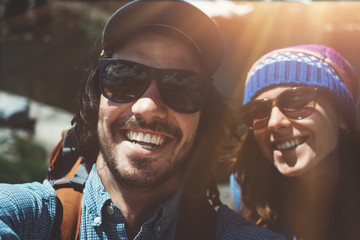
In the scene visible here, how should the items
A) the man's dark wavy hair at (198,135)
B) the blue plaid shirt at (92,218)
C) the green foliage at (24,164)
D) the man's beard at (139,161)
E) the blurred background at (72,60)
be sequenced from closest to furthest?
the blue plaid shirt at (92,218)
the man's beard at (139,161)
the man's dark wavy hair at (198,135)
the green foliage at (24,164)
the blurred background at (72,60)

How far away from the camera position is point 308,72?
233 centimetres

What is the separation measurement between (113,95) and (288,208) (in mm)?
1701

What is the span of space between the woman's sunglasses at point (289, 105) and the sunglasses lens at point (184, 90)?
58 centimetres

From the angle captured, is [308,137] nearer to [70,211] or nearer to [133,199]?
[133,199]

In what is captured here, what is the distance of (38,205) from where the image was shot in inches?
63.1

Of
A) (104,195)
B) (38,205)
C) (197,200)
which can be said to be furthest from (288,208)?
(38,205)

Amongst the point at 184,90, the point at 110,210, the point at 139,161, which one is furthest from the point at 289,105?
the point at 110,210

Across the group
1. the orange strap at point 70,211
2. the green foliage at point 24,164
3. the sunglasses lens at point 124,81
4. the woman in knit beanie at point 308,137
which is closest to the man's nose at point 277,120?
the woman in knit beanie at point 308,137

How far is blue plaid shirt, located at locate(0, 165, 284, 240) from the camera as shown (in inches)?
60.6

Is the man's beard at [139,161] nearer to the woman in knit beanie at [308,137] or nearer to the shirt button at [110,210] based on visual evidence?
the shirt button at [110,210]

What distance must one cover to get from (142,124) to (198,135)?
2.24 feet

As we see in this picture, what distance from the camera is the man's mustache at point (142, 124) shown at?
1.86m

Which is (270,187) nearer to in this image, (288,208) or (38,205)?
(288,208)

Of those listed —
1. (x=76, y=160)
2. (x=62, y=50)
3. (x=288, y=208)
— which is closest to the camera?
(x=76, y=160)
